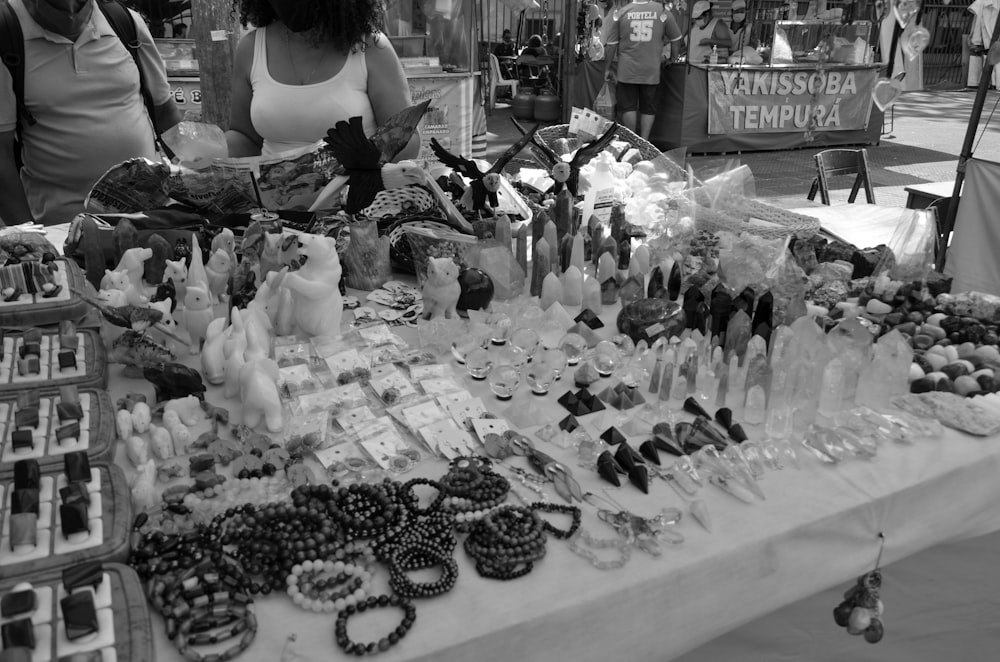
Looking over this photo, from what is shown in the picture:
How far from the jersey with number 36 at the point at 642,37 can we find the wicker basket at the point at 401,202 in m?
5.49

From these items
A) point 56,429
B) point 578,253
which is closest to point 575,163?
point 578,253

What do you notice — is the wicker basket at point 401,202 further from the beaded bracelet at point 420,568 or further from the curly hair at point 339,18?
the beaded bracelet at point 420,568

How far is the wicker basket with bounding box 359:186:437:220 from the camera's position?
2.13 metres

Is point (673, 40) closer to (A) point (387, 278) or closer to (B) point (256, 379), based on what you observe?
(A) point (387, 278)

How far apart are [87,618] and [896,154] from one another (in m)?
8.33

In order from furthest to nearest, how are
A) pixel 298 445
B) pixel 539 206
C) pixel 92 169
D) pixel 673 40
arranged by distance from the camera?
1. pixel 673 40
2. pixel 92 169
3. pixel 539 206
4. pixel 298 445

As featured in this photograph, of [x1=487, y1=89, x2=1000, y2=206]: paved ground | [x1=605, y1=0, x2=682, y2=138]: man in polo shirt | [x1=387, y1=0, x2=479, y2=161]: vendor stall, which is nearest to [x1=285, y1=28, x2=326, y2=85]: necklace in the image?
[x1=487, y1=89, x2=1000, y2=206]: paved ground

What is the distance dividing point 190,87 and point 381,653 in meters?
5.41

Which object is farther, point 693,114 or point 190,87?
point 693,114

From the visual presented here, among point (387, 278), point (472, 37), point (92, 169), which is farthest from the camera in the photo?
point (472, 37)

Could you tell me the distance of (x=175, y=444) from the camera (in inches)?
49.2

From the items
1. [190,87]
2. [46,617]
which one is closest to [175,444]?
[46,617]

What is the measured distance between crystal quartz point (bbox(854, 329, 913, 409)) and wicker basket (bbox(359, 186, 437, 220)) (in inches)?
47.8

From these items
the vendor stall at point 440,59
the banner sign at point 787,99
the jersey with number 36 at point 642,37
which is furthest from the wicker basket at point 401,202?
the banner sign at point 787,99
